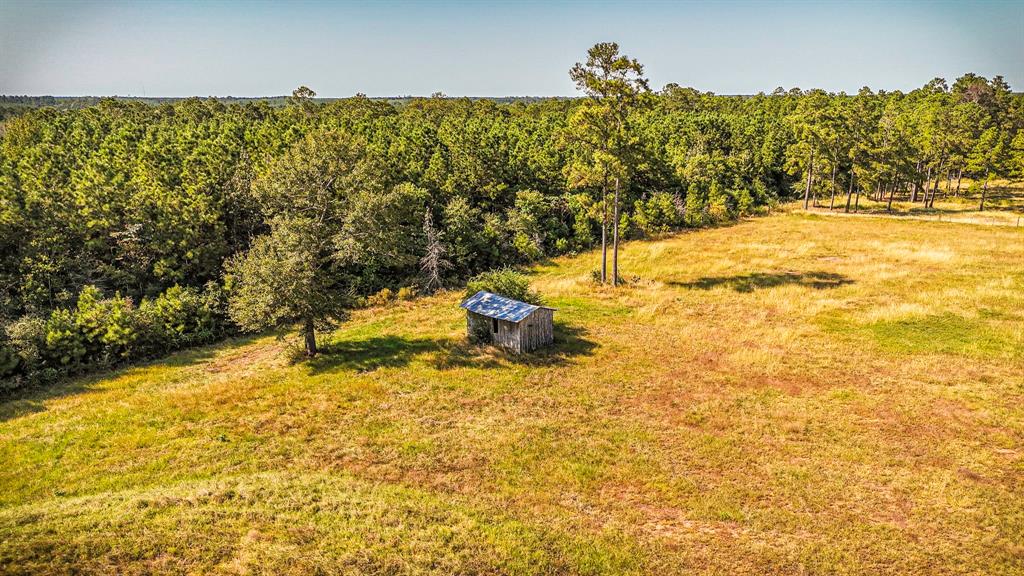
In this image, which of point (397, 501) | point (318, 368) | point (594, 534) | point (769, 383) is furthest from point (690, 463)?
point (318, 368)

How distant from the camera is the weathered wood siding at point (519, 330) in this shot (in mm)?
28859

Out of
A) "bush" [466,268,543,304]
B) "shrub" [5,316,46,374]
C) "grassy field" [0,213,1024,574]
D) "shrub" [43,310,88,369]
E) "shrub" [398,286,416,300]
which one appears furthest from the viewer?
"shrub" [398,286,416,300]

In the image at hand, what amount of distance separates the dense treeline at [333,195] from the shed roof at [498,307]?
657cm

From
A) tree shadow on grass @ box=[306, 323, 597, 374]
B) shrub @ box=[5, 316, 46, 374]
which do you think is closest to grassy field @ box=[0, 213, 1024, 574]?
tree shadow on grass @ box=[306, 323, 597, 374]

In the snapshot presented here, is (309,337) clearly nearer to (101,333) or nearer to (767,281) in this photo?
(101,333)

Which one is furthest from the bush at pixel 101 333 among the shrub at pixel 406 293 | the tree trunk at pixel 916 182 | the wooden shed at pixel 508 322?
the tree trunk at pixel 916 182

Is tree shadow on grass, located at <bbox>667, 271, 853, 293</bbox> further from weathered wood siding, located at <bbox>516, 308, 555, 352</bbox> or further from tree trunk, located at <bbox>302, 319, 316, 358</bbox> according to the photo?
tree trunk, located at <bbox>302, 319, 316, 358</bbox>

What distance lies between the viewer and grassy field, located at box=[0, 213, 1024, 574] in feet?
46.3

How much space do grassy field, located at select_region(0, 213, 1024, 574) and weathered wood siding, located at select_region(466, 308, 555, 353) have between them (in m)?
1.07

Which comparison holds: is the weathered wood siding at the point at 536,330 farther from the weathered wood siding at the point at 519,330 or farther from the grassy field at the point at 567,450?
the grassy field at the point at 567,450

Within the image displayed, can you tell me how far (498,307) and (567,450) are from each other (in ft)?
37.9

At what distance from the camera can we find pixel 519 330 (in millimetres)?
28688

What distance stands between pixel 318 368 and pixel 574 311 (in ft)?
54.7

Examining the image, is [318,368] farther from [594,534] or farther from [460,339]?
[594,534]
